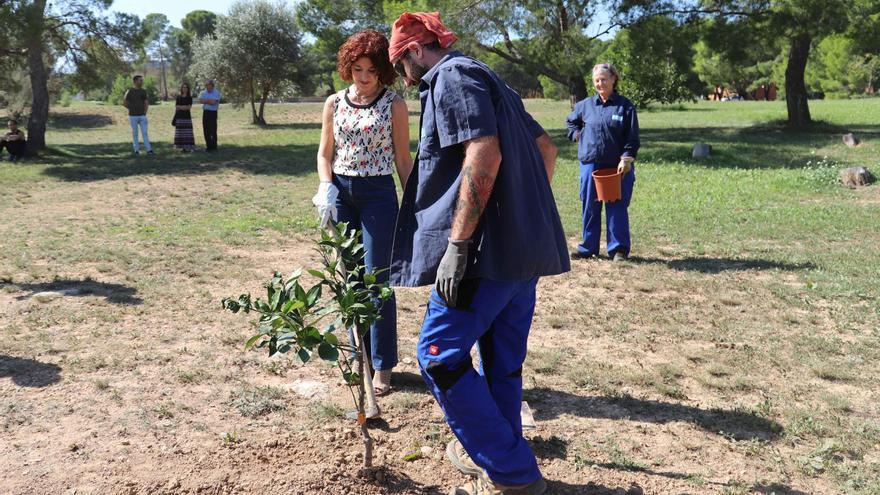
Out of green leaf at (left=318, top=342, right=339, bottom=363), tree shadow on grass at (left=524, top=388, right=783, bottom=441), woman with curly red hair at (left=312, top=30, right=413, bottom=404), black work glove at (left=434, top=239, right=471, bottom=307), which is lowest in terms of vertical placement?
tree shadow on grass at (left=524, top=388, right=783, bottom=441)

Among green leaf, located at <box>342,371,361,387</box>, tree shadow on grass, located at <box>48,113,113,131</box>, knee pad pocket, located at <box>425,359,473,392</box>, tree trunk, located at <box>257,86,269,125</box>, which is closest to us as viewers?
knee pad pocket, located at <box>425,359,473,392</box>

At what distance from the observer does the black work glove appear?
2.73 meters

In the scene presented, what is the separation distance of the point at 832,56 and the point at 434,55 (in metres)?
56.3

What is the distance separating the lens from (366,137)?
13.0 ft

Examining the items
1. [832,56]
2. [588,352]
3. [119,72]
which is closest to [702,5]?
[119,72]

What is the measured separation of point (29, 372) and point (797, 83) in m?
20.4

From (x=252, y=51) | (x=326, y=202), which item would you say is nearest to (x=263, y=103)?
(x=252, y=51)

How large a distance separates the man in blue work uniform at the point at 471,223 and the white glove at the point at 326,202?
91 cm

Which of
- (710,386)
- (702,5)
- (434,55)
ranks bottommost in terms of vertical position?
(710,386)

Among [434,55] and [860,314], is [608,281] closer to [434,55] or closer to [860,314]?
[860,314]

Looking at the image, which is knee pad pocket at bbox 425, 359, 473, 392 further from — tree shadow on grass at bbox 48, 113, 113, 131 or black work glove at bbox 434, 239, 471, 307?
tree shadow on grass at bbox 48, 113, 113, 131

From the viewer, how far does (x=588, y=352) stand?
498 cm

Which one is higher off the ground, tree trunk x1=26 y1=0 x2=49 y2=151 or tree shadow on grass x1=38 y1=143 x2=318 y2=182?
tree trunk x1=26 y1=0 x2=49 y2=151

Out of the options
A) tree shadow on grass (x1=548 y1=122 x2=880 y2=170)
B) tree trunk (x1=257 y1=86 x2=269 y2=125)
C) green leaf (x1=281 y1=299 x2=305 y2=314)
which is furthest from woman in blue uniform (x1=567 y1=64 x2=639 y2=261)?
tree trunk (x1=257 y1=86 x2=269 y2=125)
